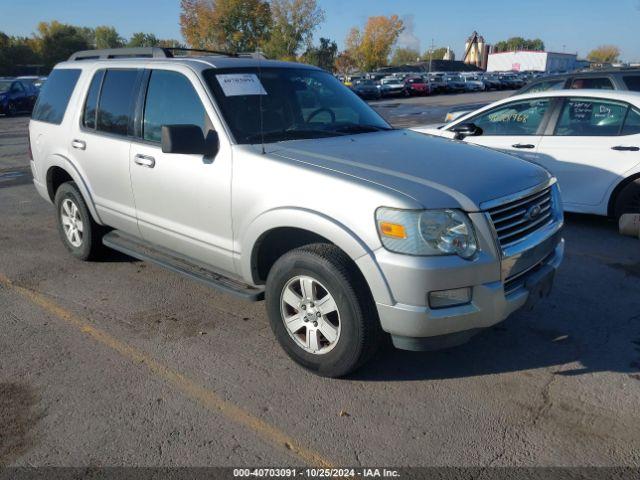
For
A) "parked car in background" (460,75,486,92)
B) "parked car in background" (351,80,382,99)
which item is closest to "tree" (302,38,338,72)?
"parked car in background" (460,75,486,92)

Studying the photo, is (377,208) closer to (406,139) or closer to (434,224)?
(434,224)

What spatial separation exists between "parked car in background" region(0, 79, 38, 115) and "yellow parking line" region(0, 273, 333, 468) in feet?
77.7

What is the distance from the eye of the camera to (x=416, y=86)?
144ft

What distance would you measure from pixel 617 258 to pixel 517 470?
367 centimetres

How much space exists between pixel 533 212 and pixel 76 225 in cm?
421

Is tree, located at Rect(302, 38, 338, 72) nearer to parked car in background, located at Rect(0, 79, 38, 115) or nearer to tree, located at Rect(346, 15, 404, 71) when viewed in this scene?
tree, located at Rect(346, 15, 404, 71)

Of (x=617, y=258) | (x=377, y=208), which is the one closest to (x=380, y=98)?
(x=617, y=258)

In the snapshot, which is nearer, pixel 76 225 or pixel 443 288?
pixel 443 288

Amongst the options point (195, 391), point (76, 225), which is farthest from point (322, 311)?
point (76, 225)

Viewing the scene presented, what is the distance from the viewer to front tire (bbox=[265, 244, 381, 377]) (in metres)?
3.20

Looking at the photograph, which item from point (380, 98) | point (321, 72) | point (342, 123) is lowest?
point (380, 98)

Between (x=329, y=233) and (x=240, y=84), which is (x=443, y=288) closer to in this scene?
(x=329, y=233)

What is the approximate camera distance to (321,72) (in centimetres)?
504

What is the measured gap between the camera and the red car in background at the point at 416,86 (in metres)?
43.2
